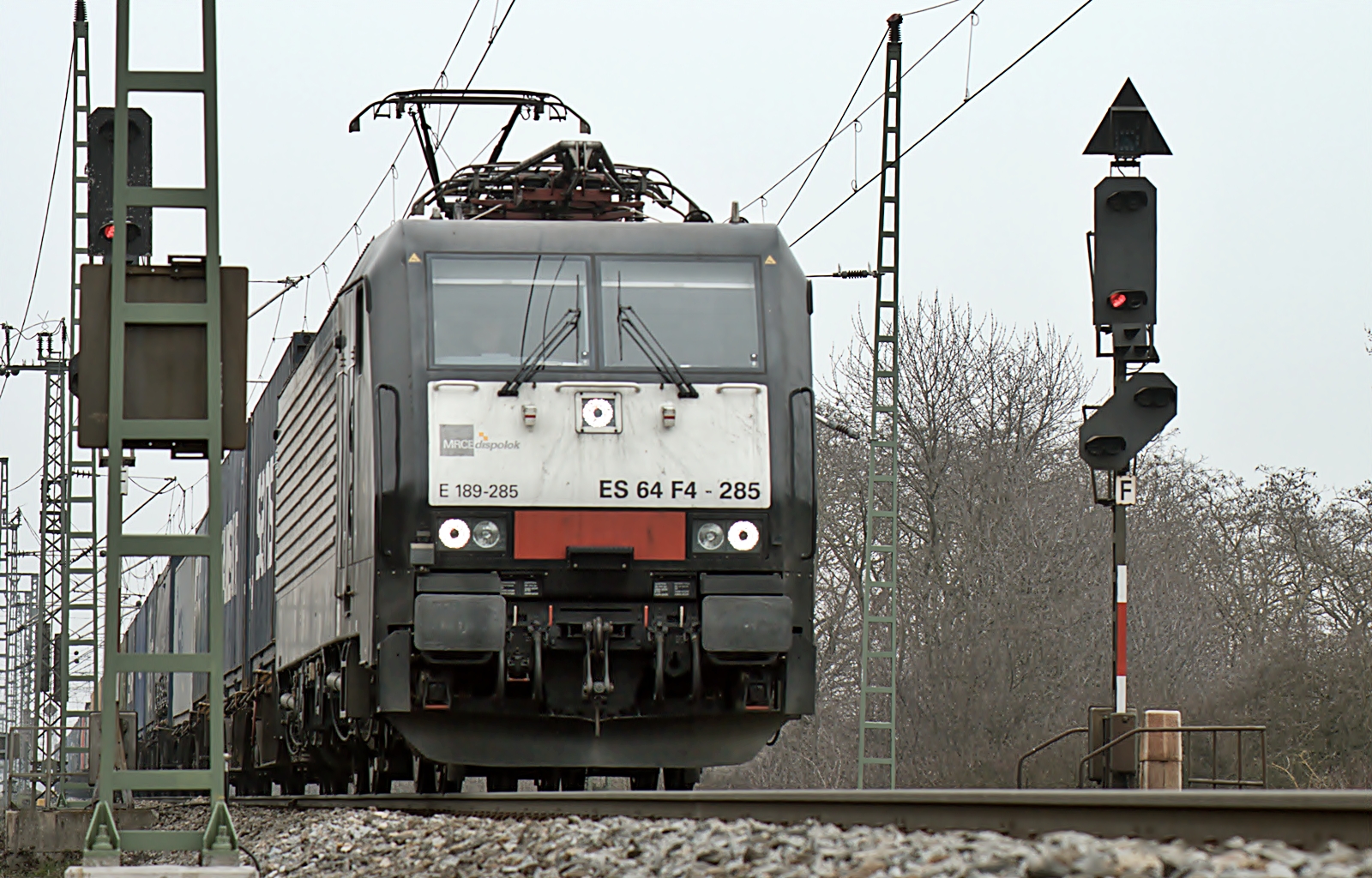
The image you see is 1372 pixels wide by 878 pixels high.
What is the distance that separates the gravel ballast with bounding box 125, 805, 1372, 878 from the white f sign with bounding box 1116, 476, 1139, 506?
5.53 metres

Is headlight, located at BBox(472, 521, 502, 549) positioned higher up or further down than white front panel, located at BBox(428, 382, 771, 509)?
further down

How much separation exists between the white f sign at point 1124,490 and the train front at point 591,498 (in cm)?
324

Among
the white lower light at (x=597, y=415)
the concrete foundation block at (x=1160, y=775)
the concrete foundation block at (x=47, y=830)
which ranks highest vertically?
the white lower light at (x=597, y=415)

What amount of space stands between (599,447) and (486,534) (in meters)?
0.77

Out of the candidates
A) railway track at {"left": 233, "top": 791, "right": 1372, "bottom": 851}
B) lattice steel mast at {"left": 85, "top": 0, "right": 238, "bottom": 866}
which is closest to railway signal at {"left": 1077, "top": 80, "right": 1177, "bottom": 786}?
railway track at {"left": 233, "top": 791, "right": 1372, "bottom": 851}

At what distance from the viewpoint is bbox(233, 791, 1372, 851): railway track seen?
423 centimetres

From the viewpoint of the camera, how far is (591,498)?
10109 mm

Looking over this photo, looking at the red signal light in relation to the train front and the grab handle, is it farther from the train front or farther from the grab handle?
Result: the grab handle

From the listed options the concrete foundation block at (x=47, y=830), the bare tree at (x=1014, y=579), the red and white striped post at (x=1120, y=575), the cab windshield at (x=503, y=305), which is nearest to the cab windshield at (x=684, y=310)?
the cab windshield at (x=503, y=305)

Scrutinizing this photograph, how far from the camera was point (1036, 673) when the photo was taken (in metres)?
28.8

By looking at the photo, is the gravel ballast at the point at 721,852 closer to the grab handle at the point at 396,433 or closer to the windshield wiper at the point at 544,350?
the grab handle at the point at 396,433

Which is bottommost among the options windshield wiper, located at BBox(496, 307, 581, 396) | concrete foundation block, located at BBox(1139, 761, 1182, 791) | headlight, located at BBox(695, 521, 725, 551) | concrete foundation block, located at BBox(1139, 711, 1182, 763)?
concrete foundation block, located at BBox(1139, 761, 1182, 791)

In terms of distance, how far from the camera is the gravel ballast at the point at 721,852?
412cm

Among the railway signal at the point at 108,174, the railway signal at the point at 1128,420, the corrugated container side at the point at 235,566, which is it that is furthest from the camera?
the corrugated container side at the point at 235,566
